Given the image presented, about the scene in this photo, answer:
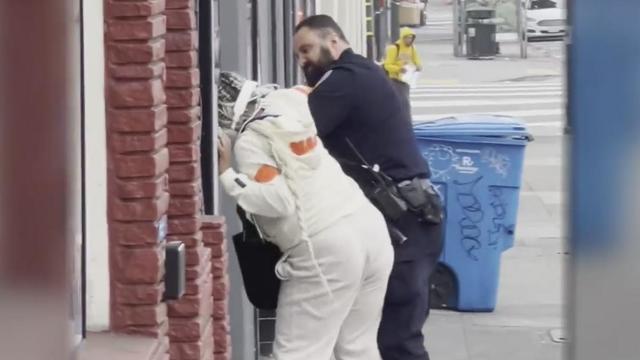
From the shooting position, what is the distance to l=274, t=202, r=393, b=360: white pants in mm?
5574

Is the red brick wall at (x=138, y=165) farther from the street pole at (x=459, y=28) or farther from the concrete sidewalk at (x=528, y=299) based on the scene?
the street pole at (x=459, y=28)

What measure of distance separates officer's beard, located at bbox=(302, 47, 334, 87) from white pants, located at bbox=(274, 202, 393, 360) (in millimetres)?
916

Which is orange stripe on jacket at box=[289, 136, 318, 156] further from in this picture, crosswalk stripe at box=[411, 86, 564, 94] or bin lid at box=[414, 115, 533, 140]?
crosswalk stripe at box=[411, 86, 564, 94]

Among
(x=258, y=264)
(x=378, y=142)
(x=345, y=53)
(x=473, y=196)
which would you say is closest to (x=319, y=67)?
(x=345, y=53)

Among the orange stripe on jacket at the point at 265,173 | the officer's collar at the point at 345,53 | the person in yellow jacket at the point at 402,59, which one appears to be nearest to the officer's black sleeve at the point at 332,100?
the officer's collar at the point at 345,53

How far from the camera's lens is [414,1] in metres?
43.6

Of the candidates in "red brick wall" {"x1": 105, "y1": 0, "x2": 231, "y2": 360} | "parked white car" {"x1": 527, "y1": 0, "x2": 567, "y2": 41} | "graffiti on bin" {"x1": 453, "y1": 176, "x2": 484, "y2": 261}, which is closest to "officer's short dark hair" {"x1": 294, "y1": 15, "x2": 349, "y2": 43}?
"red brick wall" {"x1": 105, "y1": 0, "x2": 231, "y2": 360}

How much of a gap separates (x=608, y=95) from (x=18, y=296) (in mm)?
1054

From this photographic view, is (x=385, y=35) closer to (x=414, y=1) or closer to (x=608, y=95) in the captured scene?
(x=414, y=1)

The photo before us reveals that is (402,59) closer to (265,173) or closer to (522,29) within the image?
(265,173)

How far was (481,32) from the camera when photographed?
3650 centimetres

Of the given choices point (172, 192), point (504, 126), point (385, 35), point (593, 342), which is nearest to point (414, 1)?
point (385, 35)

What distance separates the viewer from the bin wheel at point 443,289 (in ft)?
29.6

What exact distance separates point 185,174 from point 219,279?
810mm
